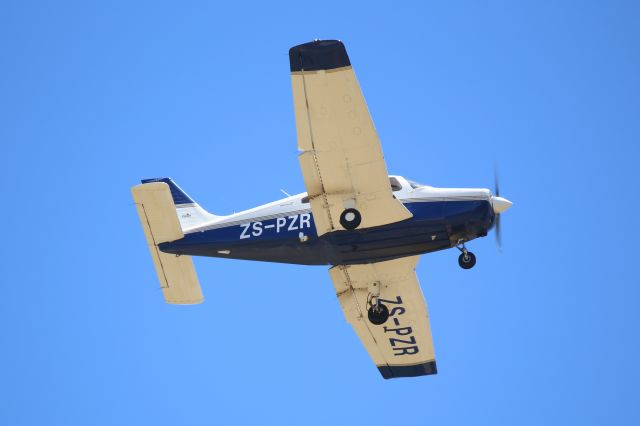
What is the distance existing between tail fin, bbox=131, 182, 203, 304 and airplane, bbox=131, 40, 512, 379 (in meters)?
0.02

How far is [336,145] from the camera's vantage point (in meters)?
18.6

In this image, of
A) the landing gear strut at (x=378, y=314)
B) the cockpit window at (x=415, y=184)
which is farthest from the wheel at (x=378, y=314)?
the cockpit window at (x=415, y=184)

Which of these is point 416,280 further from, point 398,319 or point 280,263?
point 280,263

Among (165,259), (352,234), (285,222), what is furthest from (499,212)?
(165,259)

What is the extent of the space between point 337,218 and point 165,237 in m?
3.82

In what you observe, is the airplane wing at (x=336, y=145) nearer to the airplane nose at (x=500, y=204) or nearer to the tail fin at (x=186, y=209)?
the airplane nose at (x=500, y=204)

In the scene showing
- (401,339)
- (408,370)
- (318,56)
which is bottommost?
(408,370)

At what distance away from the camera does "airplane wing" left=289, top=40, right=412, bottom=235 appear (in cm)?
1753

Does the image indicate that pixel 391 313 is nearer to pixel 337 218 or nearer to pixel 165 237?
pixel 337 218

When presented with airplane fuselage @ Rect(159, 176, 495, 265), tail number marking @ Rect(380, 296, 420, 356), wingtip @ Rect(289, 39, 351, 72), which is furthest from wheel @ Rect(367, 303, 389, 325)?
wingtip @ Rect(289, 39, 351, 72)

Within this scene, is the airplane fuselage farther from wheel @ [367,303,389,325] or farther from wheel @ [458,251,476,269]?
wheel @ [367,303,389,325]

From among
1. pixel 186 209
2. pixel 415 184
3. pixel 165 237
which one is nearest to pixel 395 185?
pixel 415 184

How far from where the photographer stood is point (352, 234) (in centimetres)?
1994

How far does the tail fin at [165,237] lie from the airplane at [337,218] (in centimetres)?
2
